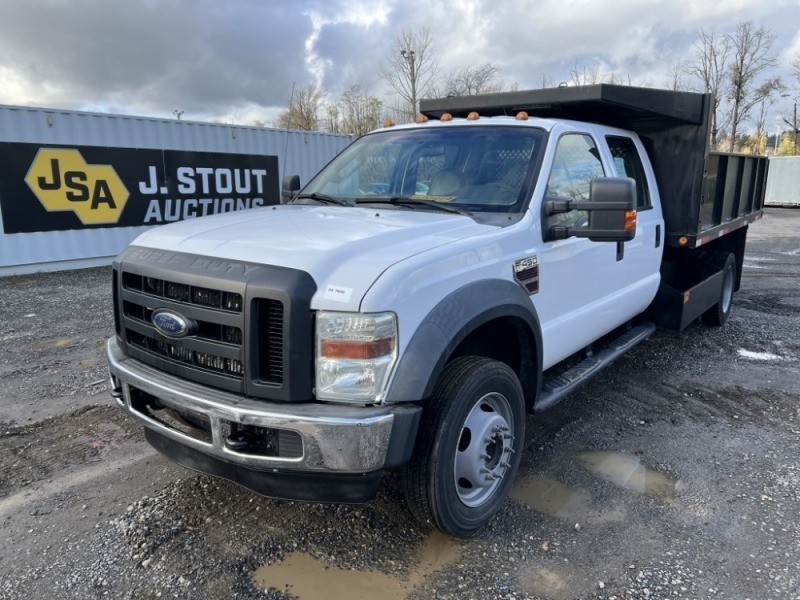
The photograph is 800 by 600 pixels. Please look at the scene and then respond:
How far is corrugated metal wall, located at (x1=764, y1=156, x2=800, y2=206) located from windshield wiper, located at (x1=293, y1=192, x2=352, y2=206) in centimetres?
2798

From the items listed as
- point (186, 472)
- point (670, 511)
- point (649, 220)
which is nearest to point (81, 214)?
point (186, 472)

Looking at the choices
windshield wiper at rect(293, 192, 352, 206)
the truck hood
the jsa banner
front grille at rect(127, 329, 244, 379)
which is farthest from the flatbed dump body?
the jsa banner

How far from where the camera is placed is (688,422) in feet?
14.0

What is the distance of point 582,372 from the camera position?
13.0 ft

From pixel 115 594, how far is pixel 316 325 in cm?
143

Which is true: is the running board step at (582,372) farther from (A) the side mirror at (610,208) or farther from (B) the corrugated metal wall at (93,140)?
(B) the corrugated metal wall at (93,140)

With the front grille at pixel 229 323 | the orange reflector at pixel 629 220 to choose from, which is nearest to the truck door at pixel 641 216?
the orange reflector at pixel 629 220

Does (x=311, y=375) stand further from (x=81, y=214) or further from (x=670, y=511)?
(x=81, y=214)

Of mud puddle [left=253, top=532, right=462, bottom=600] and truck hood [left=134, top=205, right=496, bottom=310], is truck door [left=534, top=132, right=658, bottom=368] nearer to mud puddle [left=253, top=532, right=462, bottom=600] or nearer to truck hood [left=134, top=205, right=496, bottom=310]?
truck hood [left=134, top=205, right=496, bottom=310]

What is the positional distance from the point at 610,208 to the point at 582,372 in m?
1.40

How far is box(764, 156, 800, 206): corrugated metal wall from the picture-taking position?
26547 millimetres

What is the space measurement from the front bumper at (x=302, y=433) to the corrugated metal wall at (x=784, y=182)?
1152 inches

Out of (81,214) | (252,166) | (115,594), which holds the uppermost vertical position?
(252,166)

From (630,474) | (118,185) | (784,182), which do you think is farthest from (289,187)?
(784,182)
